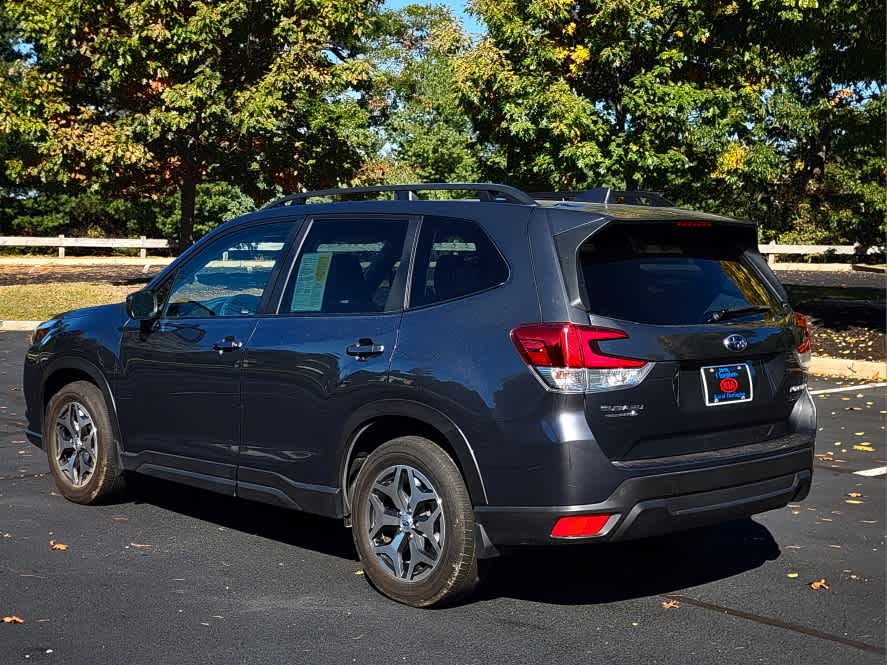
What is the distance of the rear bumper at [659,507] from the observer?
4.97m

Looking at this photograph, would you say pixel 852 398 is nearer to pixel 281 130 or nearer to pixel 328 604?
pixel 328 604

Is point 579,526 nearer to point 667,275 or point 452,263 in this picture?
point 667,275

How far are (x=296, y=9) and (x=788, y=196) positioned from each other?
2735 centimetres

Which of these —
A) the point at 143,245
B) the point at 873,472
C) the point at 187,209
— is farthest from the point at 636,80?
the point at 143,245

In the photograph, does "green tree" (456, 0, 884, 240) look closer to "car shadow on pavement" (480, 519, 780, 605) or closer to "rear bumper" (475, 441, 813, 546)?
"car shadow on pavement" (480, 519, 780, 605)

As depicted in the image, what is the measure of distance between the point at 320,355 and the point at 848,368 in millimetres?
10875

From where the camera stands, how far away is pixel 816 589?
5.80 meters

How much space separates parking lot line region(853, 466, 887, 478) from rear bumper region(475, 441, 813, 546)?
364 centimetres

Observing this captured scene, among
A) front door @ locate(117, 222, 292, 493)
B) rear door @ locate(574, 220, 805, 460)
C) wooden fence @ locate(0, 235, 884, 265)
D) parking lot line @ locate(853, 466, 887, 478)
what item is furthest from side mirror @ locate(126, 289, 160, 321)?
wooden fence @ locate(0, 235, 884, 265)

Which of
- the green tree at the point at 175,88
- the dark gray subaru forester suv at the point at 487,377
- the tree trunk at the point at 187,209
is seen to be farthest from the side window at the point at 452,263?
the tree trunk at the point at 187,209

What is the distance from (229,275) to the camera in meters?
6.72

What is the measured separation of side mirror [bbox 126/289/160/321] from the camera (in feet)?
22.4

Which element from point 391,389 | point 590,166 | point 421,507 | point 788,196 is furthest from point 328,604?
point 788,196

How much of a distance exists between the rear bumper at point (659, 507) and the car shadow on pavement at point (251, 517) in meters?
1.52
